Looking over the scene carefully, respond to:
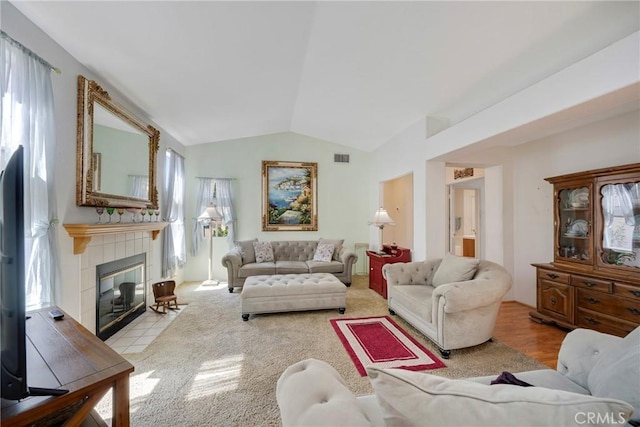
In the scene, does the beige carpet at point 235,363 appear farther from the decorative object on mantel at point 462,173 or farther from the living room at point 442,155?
the decorative object on mantel at point 462,173

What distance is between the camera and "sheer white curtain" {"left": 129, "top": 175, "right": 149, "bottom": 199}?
130 inches

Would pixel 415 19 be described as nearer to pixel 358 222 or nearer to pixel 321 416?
pixel 321 416

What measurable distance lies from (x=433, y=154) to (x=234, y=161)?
390cm

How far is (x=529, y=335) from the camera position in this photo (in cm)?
290

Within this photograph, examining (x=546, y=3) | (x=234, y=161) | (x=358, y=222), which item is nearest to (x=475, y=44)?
(x=546, y=3)

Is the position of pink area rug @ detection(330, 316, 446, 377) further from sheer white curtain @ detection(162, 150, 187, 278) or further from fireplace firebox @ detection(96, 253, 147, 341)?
sheer white curtain @ detection(162, 150, 187, 278)

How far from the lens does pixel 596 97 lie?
1.83 meters

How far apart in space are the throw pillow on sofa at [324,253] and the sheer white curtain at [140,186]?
116 inches

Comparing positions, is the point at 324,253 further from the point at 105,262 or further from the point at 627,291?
the point at 627,291

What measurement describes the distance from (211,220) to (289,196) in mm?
1657

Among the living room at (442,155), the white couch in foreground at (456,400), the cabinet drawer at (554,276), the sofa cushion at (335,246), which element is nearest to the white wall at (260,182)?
the living room at (442,155)

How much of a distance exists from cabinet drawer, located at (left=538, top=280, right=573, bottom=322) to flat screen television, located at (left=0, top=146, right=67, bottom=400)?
427 cm

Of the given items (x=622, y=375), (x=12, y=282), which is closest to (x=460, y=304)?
(x=622, y=375)

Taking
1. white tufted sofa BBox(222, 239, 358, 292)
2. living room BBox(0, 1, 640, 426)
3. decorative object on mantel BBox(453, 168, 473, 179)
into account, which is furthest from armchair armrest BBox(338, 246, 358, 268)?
decorative object on mantel BBox(453, 168, 473, 179)
